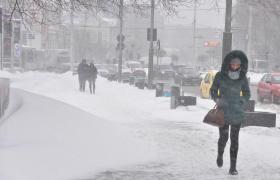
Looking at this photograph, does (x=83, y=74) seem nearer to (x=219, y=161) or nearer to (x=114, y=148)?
(x=114, y=148)

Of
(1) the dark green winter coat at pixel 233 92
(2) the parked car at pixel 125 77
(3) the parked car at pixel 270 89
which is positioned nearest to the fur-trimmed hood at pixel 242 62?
(1) the dark green winter coat at pixel 233 92

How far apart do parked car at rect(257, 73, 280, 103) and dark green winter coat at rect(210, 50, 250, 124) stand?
19.3 m

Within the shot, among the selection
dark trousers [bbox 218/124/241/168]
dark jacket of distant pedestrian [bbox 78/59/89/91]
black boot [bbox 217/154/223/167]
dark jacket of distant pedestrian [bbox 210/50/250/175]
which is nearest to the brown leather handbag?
dark jacket of distant pedestrian [bbox 210/50/250/175]

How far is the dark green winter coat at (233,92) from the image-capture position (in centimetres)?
891

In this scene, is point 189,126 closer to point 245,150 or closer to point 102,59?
point 245,150

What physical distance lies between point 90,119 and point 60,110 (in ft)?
3.00

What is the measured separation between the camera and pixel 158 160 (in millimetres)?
10195

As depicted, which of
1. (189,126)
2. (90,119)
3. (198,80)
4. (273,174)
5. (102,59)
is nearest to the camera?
(273,174)

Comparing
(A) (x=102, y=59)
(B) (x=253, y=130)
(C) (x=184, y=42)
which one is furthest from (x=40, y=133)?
(C) (x=184, y=42)

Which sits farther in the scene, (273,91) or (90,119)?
(273,91)

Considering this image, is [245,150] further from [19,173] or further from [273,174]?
[19,173]

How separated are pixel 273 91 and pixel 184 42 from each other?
424 feet

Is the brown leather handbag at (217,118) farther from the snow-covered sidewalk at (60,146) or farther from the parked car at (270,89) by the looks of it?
the parked car at (270,89)

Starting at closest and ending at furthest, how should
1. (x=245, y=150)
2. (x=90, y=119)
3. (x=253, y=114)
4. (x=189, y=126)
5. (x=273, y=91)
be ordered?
(x=245, y=150), (x=90, y=119), (x=253, y=114), (x=189, y=126), (x=273, y=91)
